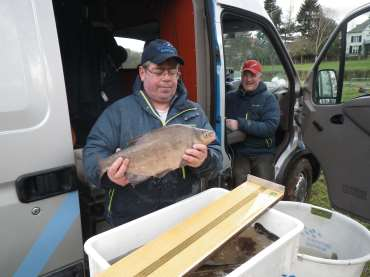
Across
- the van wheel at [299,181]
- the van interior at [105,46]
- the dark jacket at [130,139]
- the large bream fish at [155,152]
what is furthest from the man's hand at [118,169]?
the van wheel at [299,181]

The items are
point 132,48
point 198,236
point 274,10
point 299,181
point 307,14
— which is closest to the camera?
point 198,236

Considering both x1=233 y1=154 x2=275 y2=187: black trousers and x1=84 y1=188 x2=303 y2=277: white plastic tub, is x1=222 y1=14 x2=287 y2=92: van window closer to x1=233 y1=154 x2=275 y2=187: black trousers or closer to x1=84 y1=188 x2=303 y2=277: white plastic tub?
x1=233 y1=154 x2=275 y2=187: black trousers

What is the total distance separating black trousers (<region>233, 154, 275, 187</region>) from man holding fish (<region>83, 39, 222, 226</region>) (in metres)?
1.80

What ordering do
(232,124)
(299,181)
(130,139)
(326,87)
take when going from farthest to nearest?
(299,181), (232,124), (326,87), (130,139)

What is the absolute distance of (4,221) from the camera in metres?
1.61

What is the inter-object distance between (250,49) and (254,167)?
147 centimetres

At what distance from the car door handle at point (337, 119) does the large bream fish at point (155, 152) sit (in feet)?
6.05

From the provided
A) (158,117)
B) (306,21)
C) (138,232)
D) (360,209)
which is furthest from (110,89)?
(306,21)

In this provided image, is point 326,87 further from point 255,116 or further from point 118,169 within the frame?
point 118,169

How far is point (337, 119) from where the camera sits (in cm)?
304

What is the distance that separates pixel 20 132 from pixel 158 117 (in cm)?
74

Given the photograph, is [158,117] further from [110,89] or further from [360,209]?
[360,209]

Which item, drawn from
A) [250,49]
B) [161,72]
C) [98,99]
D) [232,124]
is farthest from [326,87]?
[98,99]

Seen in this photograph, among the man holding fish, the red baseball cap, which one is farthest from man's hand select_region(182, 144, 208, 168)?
the red baseball cap
